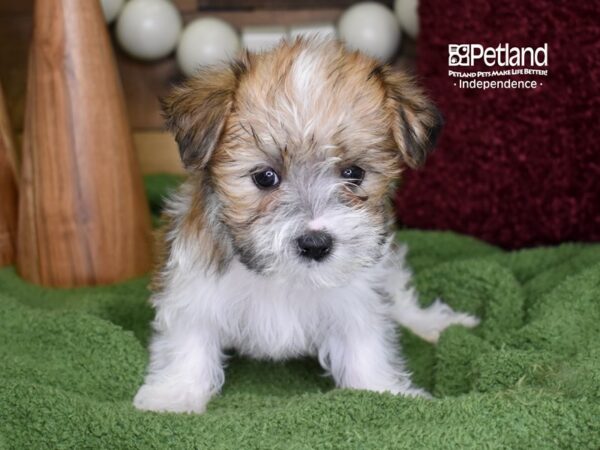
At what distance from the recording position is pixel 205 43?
445 cm

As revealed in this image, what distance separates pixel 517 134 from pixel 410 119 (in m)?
1.43

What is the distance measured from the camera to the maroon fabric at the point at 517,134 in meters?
3.77

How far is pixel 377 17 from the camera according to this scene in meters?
4.49

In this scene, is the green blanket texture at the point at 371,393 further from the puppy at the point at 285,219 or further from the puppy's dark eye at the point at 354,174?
the puppy's dark eye at the point at 354,174

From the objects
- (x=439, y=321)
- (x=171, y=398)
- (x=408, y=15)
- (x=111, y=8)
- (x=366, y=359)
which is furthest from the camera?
(x=408, y=15)

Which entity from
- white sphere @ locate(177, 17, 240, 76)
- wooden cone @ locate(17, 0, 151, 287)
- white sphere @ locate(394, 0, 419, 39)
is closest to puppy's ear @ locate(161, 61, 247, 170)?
wooden cone @ locate(17, 0, 151, 287)

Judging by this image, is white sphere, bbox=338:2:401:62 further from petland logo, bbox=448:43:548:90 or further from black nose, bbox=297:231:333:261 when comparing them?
black nose, bbox=297:231:333:261

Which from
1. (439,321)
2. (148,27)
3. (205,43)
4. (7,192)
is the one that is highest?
(148,27)

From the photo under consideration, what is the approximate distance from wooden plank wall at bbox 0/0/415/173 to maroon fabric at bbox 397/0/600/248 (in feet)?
2.76

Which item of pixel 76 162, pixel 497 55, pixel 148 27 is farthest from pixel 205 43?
pixel 497 55

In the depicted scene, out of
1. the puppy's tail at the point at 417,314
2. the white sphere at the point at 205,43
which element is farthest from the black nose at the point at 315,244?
the white sphere at the point at 205,43

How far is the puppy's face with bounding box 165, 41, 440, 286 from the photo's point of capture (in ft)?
7.82

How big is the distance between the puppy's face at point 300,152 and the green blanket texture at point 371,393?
434 millimetres

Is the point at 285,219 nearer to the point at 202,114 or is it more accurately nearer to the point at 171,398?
the point at 202,114
